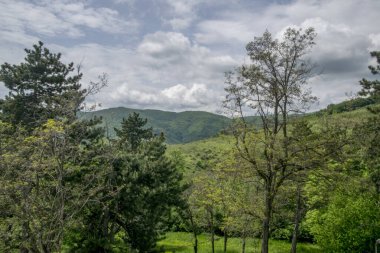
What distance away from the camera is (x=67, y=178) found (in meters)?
23.0

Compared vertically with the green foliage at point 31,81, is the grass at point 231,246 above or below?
below

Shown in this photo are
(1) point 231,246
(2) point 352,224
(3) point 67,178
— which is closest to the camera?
(3) point 67,178

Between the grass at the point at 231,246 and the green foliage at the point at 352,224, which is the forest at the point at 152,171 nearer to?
the green foliage at the point at 352,224

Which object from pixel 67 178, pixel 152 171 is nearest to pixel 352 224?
pixel 152 171

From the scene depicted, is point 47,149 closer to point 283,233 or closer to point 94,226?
point 94,226

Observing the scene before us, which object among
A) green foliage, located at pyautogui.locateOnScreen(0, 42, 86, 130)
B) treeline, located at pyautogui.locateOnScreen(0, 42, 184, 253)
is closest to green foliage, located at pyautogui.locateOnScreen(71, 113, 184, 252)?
treeline, located at pyautogui.locateOnScreen(0, 42, 184, 253)

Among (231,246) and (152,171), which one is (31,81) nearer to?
(152,171)

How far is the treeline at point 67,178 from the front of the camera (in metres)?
17.1

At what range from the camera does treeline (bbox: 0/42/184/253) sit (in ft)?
56.1

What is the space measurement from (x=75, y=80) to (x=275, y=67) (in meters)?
23.4

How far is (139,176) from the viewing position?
26.7m

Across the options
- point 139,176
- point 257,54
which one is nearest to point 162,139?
point 139,176

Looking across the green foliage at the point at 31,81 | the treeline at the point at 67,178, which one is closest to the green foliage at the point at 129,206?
the treeline at the point at 67,178

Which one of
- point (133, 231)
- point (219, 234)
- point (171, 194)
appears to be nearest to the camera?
point (133, 231)
